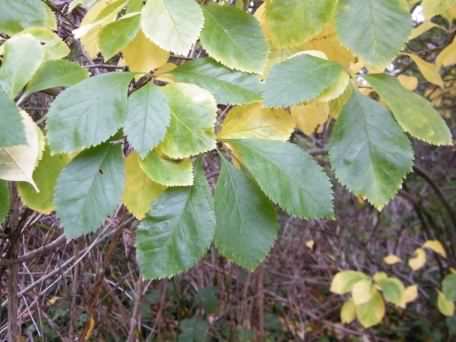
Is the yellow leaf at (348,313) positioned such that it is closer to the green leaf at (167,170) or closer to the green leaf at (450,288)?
the green leaf at (450,288)

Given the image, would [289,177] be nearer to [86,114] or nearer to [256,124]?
[256,124]

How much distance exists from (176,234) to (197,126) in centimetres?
12

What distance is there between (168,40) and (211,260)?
162 centimetres

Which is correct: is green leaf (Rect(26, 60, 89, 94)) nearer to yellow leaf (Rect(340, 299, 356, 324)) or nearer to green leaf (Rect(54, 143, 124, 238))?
green leaf (Rect(54, 143, 124, 238))

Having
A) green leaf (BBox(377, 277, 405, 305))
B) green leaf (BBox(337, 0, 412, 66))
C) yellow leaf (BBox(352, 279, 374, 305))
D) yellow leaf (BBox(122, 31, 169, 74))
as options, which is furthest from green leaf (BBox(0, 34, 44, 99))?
green leaf (BBox(377, 277, 405, 305))

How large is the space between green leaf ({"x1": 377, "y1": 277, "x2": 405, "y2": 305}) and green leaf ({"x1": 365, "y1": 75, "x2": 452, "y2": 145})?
1708 millimetres

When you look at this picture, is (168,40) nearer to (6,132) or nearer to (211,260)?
(6,132)

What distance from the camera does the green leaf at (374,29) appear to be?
60 centimetres

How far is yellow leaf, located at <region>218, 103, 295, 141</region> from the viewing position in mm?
631

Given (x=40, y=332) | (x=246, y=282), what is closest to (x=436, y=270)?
(x=246, y=282)

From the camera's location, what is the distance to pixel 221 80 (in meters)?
0.63

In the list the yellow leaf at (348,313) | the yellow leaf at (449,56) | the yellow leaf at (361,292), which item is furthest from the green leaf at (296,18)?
the yellow leaf at (348,313)

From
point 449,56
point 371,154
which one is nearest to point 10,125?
point 371,154

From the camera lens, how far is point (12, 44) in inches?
24.2
